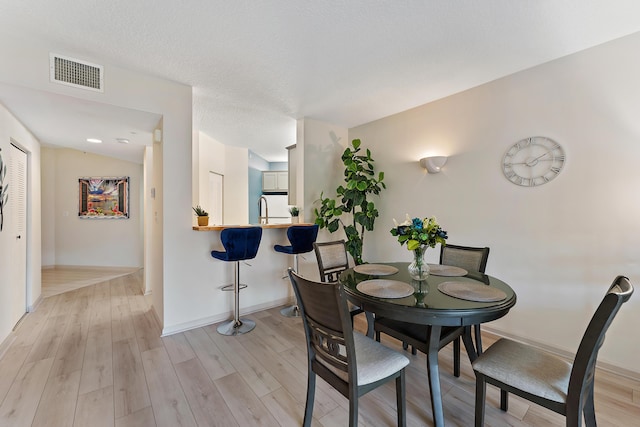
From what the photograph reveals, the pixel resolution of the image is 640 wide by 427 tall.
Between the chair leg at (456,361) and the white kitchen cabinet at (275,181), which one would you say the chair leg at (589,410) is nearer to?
the chair leg at (456,361)

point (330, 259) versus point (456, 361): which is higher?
point (330, 259)

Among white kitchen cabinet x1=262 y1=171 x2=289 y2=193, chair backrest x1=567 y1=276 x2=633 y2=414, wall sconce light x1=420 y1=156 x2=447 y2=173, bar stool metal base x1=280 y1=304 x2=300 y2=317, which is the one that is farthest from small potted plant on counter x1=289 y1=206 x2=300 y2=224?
white kitchen cabinet x1=262 y1=171 x2=289 y2=193

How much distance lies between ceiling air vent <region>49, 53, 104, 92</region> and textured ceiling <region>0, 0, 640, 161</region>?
0.07 meters

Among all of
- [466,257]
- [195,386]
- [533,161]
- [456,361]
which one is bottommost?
[195,386]

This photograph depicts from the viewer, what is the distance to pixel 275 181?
22.3ft

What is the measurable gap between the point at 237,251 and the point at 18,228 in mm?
2477

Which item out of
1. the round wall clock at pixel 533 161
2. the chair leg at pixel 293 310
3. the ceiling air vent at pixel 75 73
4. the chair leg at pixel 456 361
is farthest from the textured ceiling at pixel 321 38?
the chair leg at pixel 456 361

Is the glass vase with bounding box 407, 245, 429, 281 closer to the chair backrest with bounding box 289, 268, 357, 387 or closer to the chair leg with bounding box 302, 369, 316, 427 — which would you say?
the chair backrest with bounding box 289, 268, 357, 387

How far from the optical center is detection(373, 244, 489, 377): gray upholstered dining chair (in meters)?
1.63

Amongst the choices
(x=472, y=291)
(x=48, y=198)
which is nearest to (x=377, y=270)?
(x=472, y=291)

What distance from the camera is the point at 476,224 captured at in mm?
2818

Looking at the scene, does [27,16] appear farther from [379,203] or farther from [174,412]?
[379,203]

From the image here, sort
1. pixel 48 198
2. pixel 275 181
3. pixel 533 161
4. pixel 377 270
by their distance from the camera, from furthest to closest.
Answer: pixel 275 181 → pixel 48 198 → pixel 533 161 → pixel 377 270

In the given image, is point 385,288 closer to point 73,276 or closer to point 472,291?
point 472,291
